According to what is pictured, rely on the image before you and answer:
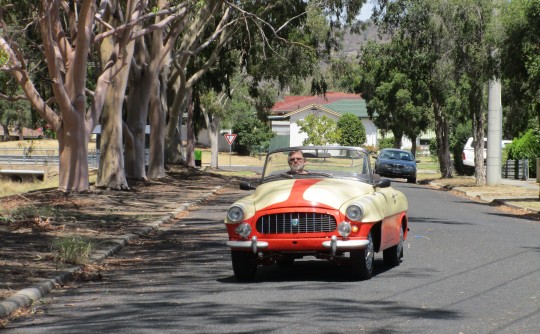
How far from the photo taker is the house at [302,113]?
104 metres

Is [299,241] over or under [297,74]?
under

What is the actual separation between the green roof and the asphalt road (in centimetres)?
9371

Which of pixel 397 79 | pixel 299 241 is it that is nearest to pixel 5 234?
pixel 299 241

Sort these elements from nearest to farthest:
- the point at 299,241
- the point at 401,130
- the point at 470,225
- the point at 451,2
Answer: the point at 299,241 → the point at 470,225 → the point at 451,2 → the point at 401,130

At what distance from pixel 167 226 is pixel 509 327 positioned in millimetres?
12550

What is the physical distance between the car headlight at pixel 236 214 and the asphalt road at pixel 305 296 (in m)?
0.72

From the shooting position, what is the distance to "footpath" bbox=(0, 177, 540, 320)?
10078 millimetres

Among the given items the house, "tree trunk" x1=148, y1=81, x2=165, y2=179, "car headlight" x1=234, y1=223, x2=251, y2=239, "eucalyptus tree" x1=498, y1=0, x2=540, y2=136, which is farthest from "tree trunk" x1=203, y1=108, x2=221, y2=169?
"car headlight" x1=234, y1=223, x2=251, y2=239

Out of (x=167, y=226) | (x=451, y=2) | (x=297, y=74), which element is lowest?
(x=167, y=226)

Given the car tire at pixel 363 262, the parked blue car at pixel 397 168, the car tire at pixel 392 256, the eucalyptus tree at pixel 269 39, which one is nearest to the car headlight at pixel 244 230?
the car tire at pixel 363 262

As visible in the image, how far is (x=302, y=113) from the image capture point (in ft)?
348

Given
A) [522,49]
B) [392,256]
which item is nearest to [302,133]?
[522,49]

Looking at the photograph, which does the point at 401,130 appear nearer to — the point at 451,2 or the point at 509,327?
the point at 451,2

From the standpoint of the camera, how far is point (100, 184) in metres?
29.1
